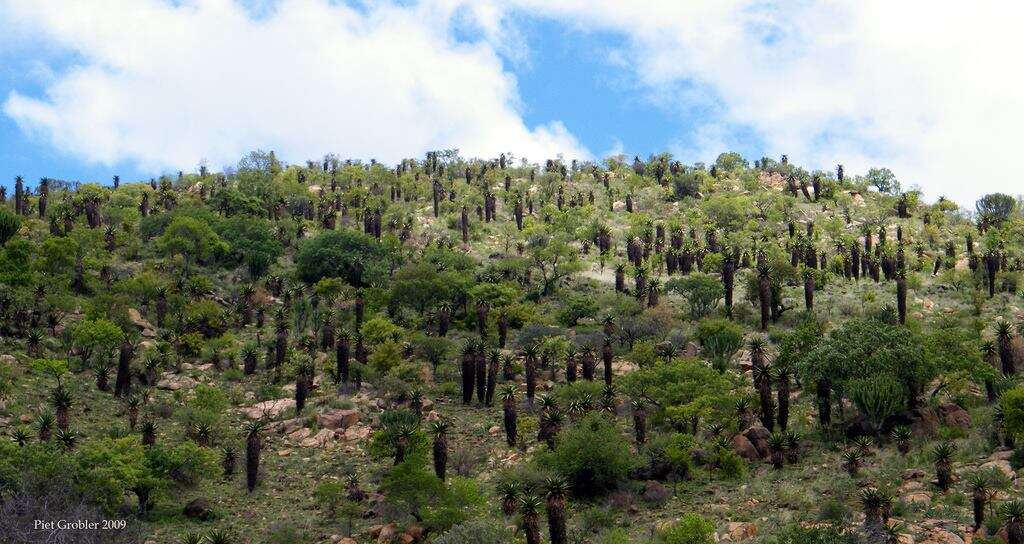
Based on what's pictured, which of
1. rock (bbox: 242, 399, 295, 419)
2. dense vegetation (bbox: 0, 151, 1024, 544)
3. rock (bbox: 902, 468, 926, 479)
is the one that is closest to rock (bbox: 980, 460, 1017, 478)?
dense vegetation (bbox: 0, 151, 1024, 544)

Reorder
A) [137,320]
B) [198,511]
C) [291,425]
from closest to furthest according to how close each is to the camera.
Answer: [198,511], [291,425], [137,320]

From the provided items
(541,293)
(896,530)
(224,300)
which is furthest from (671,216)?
(896,530)

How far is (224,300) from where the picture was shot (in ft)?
294

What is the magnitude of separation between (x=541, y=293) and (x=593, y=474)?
49214 millimetres

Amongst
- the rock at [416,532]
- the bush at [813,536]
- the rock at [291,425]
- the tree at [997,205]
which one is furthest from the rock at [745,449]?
the tree at [997,205]

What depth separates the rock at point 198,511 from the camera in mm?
50250

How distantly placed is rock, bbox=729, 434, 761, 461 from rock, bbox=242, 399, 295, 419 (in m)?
31.4

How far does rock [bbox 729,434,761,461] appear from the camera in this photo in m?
55.1

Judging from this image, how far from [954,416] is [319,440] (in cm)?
4010

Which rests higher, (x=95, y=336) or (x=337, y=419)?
(x=95, y=336)

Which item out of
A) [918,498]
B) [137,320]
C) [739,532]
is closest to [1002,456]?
[918,498]

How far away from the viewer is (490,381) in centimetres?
6806

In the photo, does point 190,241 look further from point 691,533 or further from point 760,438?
point 691,533

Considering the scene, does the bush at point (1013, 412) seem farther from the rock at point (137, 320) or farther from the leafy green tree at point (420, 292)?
the rock at point (137, 320)
